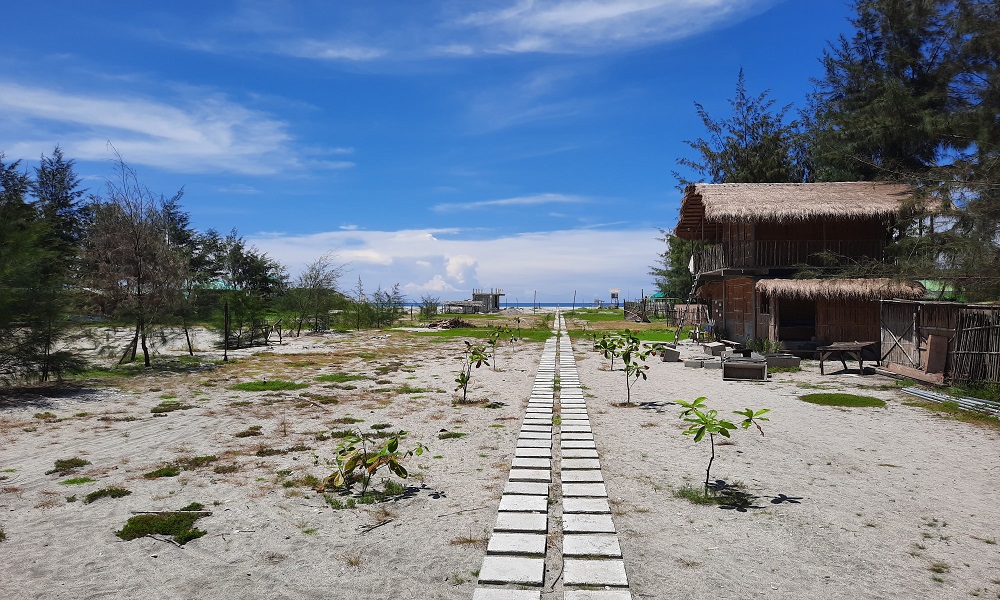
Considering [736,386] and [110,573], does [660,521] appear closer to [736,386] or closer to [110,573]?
[110,573]

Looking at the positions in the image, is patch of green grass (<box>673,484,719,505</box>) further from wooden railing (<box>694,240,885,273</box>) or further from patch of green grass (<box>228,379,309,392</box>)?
wooden railing (<box>694,240,885,273</box>)

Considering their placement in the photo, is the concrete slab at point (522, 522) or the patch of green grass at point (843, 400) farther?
the patch of green grass at point (843, 400)

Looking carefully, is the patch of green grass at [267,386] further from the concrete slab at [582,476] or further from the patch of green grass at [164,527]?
the concrete slab at [582,476]

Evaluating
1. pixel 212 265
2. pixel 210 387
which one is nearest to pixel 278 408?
pixel 210 387

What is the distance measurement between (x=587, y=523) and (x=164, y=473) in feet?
14.6

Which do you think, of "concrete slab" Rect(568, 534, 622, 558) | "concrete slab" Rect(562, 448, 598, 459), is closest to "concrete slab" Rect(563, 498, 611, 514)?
"concrete slab" Rect(568, 534, 622, 558)

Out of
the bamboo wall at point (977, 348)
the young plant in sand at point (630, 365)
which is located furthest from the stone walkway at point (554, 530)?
the bamboo wall at point (977, 348)

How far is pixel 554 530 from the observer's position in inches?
176

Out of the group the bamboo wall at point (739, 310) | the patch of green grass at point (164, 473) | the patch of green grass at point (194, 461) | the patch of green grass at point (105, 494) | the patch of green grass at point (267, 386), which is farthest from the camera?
the bamboo wall at point (739, 310)

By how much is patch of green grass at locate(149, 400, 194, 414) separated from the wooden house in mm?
15966

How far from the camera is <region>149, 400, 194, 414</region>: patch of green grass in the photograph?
30.6ft

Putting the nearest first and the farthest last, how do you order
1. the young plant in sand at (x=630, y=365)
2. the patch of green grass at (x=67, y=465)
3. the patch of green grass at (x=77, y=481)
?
the patch of green grass at (x=77, y=481), the patch of green grass at (x=67, y=465), the young plant in sand at (x=630, y=365)

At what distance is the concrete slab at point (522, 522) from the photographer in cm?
444

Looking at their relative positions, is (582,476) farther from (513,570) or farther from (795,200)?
(795,200)
